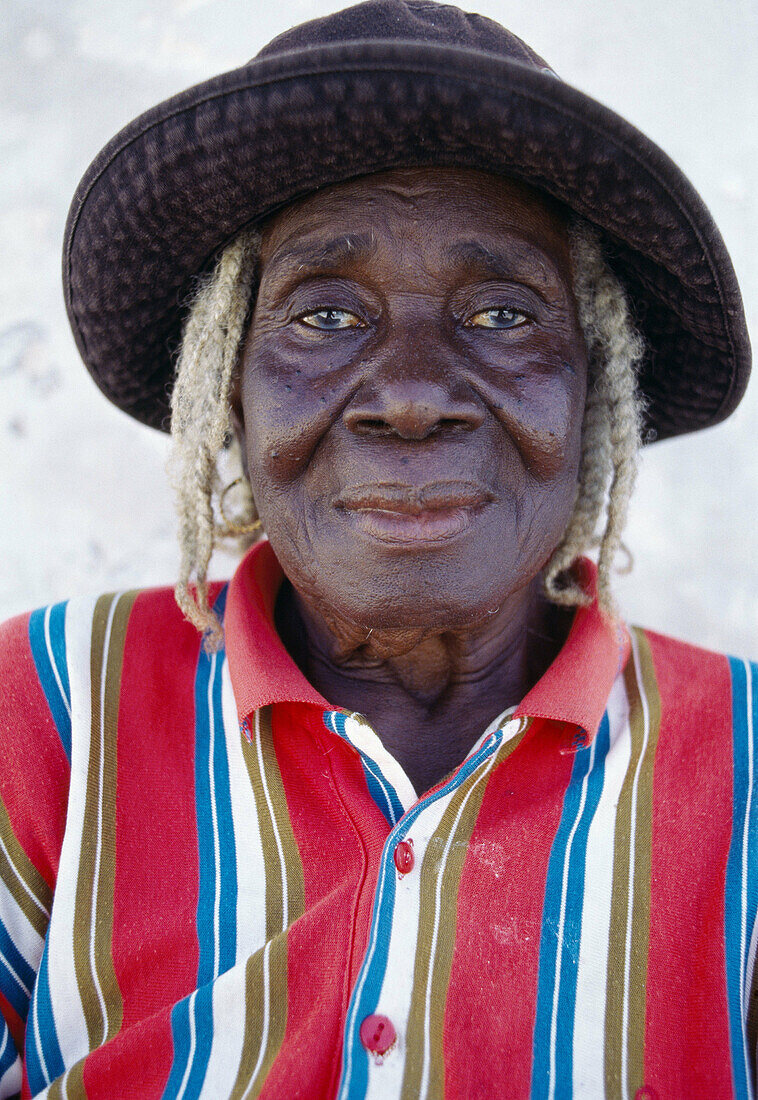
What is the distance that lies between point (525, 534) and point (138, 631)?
0.85 meters

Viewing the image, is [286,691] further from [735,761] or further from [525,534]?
[735,761]

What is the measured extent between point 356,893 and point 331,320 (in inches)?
40.1

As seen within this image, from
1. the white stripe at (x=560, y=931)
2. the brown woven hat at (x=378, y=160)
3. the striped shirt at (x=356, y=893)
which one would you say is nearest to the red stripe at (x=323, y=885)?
the striped shirt at (x=356, y=893)

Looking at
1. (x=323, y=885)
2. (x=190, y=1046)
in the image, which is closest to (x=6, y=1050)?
(x=190, y=1046)

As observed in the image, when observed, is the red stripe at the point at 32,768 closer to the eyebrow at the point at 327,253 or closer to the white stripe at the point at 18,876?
the white stripe at the point at 18,876

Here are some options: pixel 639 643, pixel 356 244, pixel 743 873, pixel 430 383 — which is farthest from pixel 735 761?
pixel 356 244

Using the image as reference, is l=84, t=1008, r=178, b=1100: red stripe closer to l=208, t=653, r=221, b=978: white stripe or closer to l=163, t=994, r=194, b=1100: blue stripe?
l=163, t=994, r=194, b=1100: blue stripe

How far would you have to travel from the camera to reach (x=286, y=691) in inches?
63.0

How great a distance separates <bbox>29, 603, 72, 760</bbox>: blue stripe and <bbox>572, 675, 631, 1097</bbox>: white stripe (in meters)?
0.98

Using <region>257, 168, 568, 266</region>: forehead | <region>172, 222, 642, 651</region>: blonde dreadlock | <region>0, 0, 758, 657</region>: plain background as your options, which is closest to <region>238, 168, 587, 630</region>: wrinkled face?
<region>257, 168, 568, 266</region>: forehead

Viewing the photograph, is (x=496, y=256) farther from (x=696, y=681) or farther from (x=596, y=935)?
(x=596, y=935)

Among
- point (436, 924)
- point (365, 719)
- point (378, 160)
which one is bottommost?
point (436, 924)

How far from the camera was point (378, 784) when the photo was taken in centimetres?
154

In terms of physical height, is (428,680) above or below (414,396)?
below
